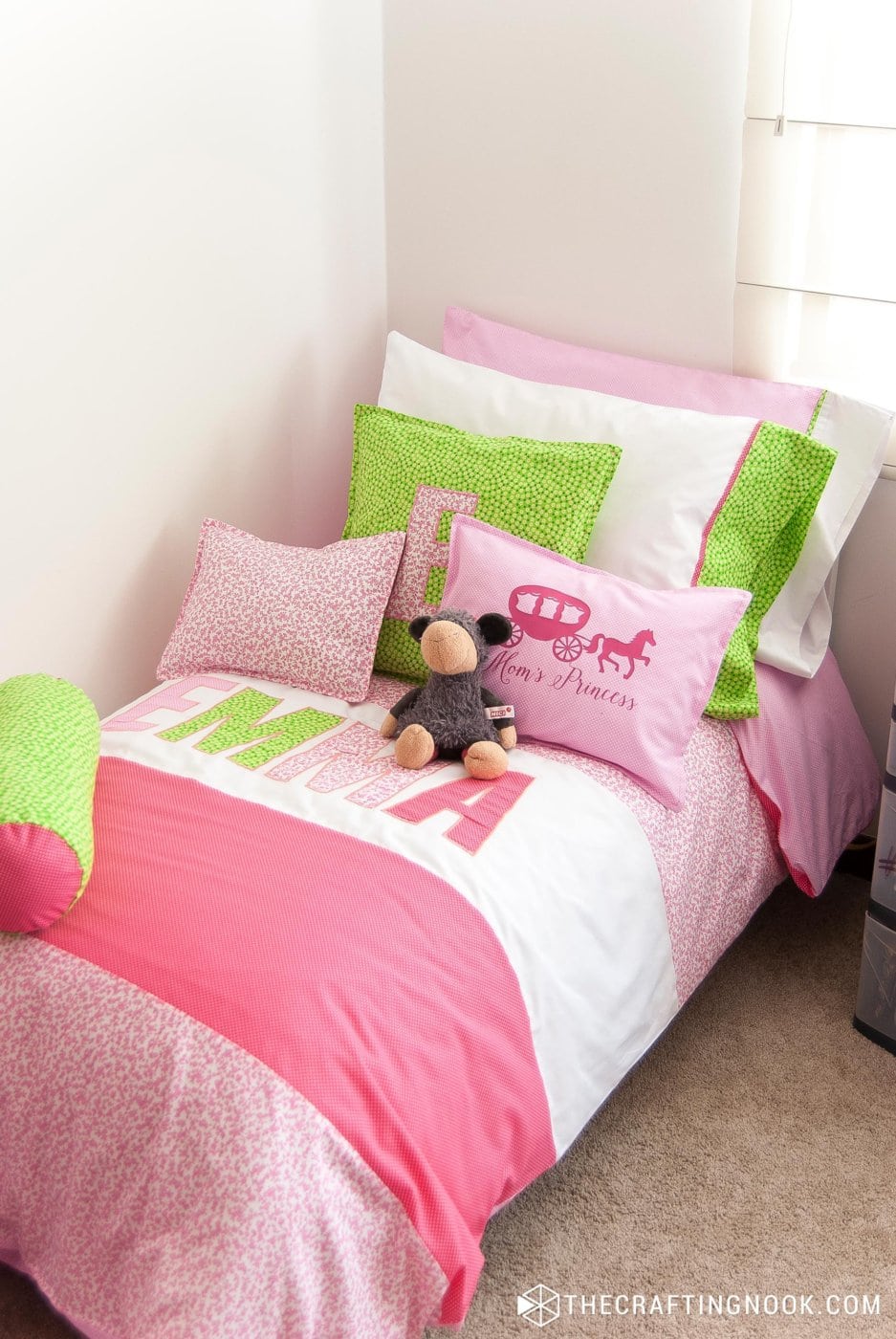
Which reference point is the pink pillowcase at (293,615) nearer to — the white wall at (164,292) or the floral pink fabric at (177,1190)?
the white wall at (164,292)

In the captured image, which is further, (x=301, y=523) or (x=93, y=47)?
(x=301, y=523)

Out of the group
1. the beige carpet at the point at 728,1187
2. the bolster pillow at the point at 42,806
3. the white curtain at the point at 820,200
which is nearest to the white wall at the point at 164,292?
the bolster pillow at the point at 42,806

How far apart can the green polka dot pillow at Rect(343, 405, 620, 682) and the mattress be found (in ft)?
0.90

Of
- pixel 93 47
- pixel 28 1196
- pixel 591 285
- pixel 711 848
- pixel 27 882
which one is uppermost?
pixel 93 47

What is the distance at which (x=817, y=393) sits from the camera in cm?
209

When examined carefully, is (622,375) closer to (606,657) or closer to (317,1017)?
(606,657)

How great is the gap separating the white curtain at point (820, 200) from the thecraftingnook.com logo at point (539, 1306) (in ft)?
4.41

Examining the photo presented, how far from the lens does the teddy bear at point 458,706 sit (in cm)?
180

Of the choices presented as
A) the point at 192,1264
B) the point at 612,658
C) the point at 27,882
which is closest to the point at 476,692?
the point at 612,658

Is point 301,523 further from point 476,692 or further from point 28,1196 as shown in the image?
point 28,1196

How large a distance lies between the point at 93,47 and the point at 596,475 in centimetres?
96

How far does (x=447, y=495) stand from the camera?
6.73 ft

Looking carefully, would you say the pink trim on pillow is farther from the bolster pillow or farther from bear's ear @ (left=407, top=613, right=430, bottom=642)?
the bolster pillow

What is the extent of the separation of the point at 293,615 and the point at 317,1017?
0.79 m
